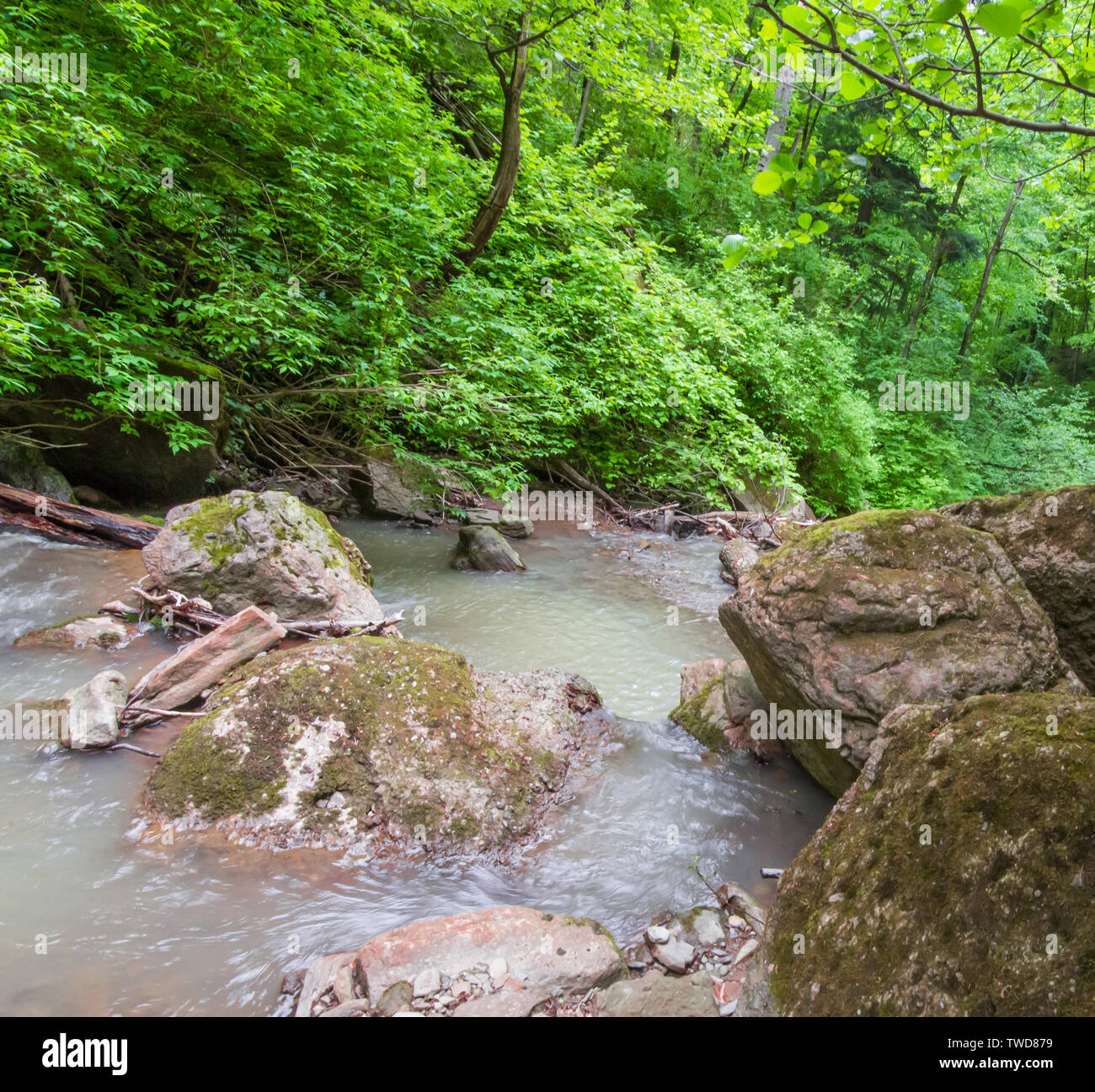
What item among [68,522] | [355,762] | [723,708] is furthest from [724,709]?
[68,522]

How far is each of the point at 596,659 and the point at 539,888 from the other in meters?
3.47

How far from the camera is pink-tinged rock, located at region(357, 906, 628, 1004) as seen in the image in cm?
274

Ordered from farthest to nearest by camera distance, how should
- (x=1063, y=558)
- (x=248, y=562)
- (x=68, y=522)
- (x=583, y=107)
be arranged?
(x=583, y=107)
(x=68, y=522)
(x=248, y=562)
(x=1063, y=558)

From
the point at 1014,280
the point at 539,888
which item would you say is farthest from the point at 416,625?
the point at 1014,280

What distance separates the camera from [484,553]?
963cm

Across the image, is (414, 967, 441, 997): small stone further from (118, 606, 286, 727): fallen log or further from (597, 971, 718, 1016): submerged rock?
(118, 606, 286, 727): fallen log

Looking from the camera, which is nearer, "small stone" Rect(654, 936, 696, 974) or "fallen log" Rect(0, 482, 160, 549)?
"small stone" Rect(654, 936, 696, 974)

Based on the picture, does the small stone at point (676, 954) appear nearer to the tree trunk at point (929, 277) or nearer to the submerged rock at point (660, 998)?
the submerged rock at point (660, 998)

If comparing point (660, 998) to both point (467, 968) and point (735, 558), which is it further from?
point (735, 558)

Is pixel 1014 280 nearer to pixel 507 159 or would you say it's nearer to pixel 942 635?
pixel 507 159

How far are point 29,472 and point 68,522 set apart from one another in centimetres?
133

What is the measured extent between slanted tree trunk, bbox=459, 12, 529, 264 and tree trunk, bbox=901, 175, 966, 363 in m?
13.8

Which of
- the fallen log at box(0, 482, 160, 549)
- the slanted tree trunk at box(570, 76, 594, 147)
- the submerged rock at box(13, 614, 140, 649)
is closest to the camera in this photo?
the submerged rock at box(13, 614, 140, 649)

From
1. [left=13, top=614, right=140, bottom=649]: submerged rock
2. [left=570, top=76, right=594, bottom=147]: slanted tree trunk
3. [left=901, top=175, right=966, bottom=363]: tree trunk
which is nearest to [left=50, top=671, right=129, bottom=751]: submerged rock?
[left=13, top=614, right=140, bottom=649]: submerged rock
